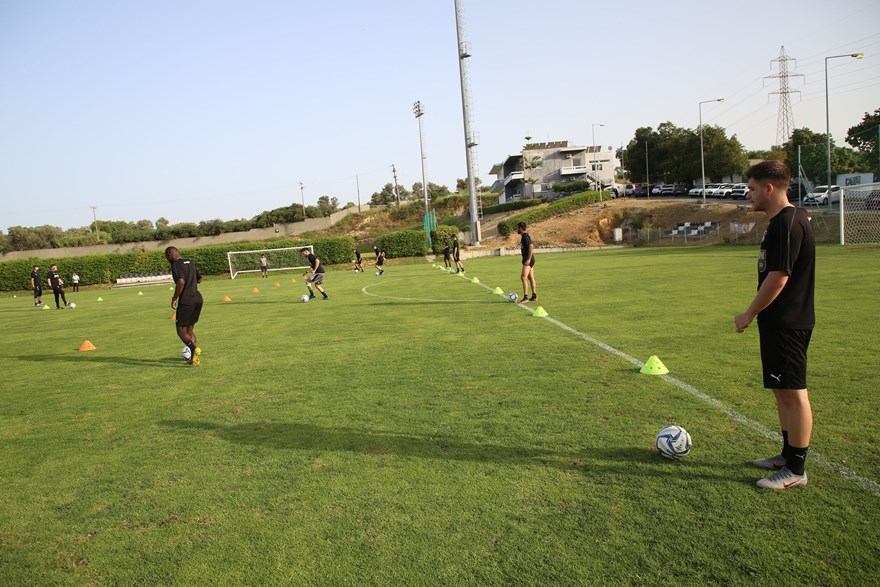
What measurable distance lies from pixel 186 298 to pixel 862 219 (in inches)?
1372


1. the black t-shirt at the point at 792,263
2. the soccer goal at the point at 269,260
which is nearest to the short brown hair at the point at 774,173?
the black t-shirt at the point at 792,263

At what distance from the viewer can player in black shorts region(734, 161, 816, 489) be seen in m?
3.64

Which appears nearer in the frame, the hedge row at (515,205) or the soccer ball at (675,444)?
the soccer ball at (675,444)

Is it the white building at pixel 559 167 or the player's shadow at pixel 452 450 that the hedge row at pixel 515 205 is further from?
the player's shadow at pixel 452 450

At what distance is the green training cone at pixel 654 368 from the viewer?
666 cm

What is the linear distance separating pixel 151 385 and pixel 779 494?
8.01 metres

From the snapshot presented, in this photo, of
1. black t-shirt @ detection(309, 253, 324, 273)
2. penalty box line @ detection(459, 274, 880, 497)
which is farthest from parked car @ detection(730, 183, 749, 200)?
penalty box line @ detection(459, 274, 880, 497)

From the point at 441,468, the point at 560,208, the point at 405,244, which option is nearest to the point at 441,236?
the point at 405,244

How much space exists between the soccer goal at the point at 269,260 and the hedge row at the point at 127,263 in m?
1.08

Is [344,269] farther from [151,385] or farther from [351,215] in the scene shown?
[351,215]

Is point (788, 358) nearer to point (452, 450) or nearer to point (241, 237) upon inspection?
point (452, 450)

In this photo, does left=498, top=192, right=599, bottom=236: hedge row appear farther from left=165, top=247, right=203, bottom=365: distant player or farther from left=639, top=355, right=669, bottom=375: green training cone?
left=639, top=355, right=669, bottom=375: green training cone

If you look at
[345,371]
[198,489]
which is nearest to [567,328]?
[345,371]

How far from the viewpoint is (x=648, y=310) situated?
11844mm
